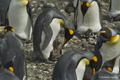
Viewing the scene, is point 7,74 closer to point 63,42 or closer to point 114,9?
point 63,42

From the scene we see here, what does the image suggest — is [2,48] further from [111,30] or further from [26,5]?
[26,5]

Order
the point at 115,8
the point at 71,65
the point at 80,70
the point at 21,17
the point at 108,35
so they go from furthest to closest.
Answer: the point at 115,8, the point at 21,17, the point at 108,35, the point at 80,70, the point at 71,65

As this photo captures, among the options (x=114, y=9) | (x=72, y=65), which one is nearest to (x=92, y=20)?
(x=114, y=9)

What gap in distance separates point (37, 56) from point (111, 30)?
1.49 metres

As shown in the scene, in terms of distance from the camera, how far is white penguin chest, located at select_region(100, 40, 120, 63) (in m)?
6.43

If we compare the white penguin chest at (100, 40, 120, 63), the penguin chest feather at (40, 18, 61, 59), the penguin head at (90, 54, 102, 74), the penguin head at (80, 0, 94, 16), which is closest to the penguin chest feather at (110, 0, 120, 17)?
the penguin head at (80, 0, 94, 16)

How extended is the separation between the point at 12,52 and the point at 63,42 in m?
1.83

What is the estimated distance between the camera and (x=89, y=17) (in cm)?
827

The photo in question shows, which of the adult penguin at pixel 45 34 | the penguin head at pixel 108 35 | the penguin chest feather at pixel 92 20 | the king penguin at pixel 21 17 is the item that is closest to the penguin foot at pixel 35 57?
the adult penguin at pixel 45 34

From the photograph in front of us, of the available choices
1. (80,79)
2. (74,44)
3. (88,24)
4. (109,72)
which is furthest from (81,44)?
(109,72)

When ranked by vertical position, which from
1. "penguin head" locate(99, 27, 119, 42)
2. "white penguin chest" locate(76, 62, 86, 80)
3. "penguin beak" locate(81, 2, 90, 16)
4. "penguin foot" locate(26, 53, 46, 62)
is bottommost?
"penguin foot" locate(26, 53, 46, 62)

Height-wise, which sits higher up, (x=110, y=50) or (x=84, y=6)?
(x=84, y=6)

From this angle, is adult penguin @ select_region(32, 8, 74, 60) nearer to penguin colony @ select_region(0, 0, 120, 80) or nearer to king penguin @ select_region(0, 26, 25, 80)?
penguin colony @ select_region(0, 0, 120, 80)

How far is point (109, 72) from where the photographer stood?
4871 millimetres
